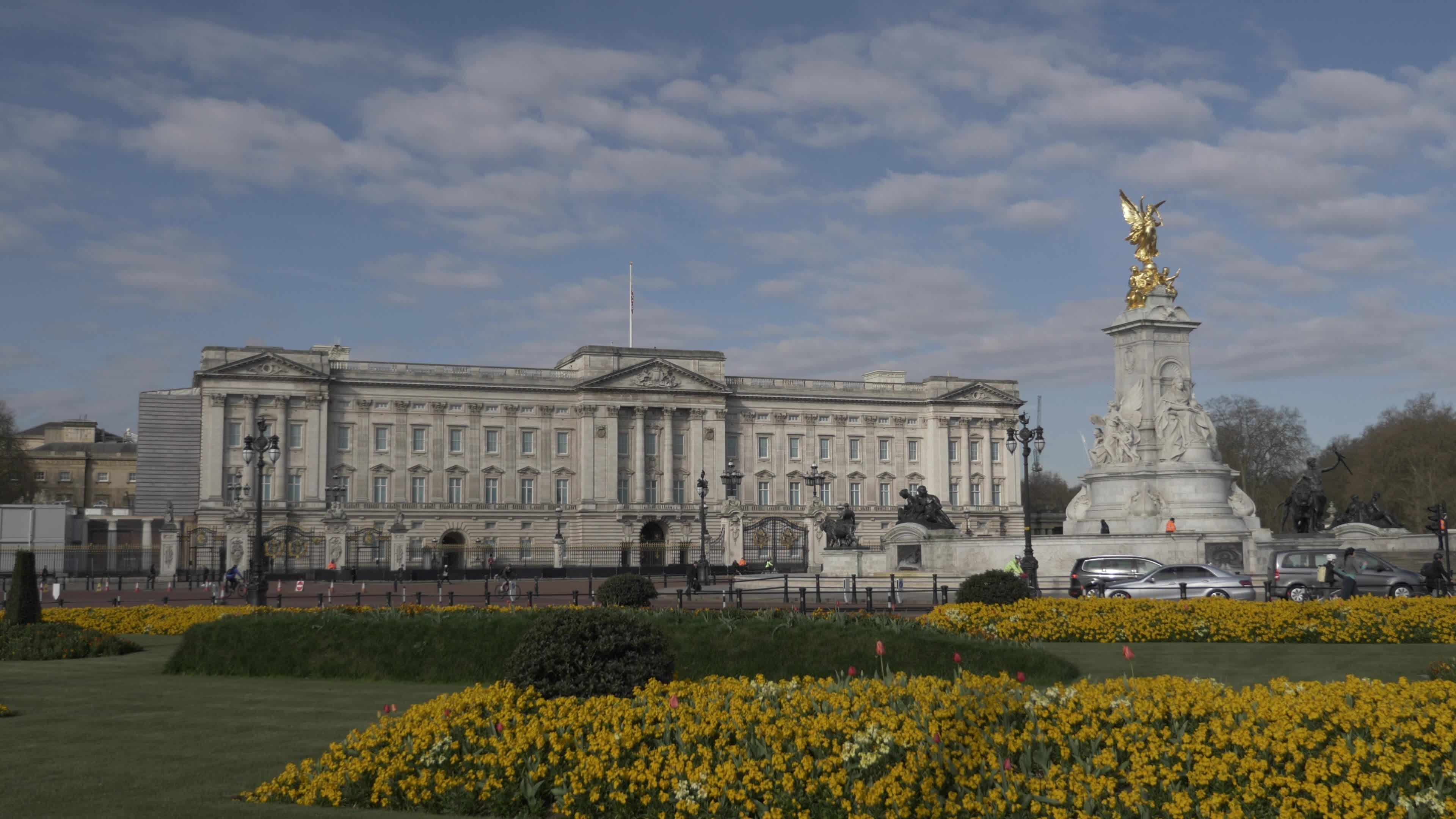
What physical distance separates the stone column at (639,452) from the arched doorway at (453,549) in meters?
14.1

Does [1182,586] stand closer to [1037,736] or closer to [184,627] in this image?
[1037,736]

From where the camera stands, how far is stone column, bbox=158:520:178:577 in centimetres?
7119

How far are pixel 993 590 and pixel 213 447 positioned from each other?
78.7 meters

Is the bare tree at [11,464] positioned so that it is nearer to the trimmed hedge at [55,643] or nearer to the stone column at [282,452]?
the stone column at [282,452]

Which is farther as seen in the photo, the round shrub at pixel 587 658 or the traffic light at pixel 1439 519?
the traffic light at pixel 1439 519

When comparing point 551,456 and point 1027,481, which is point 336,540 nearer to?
point 551,456

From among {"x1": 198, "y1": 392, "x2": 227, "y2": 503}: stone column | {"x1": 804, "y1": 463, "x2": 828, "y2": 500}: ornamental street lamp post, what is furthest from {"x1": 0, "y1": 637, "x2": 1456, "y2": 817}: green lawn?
{"x1": 198, "y1": 392, "x2": 227, "y2": 503}: stone column

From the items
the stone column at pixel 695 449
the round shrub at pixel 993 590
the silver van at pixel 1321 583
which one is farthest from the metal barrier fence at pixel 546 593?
the stone column at pixel 695 449

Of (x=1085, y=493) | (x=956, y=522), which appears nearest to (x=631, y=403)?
(x=956, y=522)

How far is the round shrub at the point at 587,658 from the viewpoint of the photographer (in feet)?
37.5

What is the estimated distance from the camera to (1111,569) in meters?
33.6

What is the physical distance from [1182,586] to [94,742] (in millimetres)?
21941

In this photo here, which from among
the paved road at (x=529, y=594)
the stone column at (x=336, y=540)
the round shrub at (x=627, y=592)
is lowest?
the paved road at (x=529, y=594)

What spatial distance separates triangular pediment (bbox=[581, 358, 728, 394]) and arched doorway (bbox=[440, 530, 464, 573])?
49.8 ft
